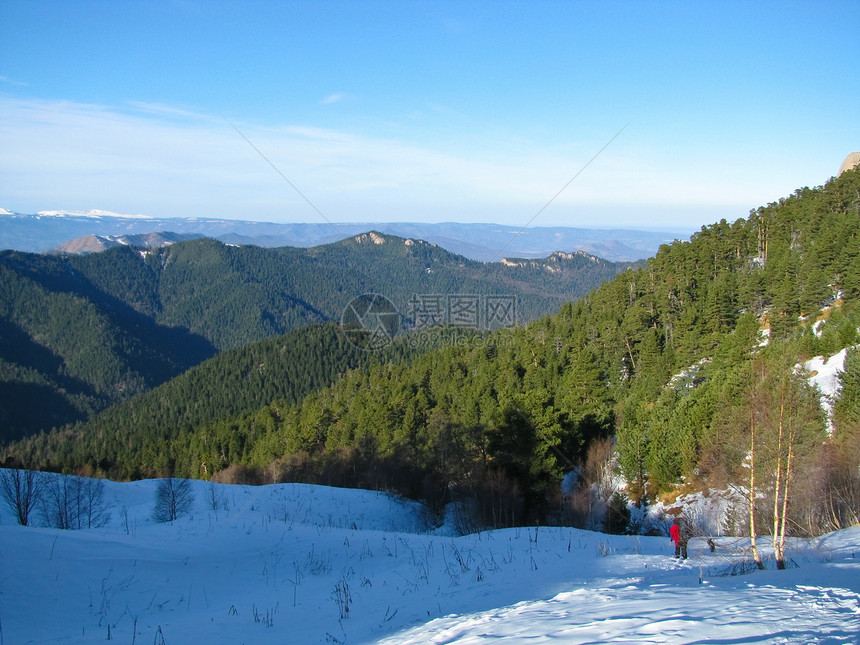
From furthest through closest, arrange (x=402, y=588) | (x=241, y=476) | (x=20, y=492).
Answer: (x=241, y=476) < (x=20, y=492) < (x=402, y=588)

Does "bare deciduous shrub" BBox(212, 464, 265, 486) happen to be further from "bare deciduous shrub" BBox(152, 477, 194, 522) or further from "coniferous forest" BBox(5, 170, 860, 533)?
"bare deciduous shrub" BBox(152, 477, 194, 522)

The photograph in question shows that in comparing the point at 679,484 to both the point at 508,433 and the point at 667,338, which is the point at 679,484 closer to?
the point at 508,433

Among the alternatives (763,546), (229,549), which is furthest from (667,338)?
(229,549)

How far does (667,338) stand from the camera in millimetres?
44531

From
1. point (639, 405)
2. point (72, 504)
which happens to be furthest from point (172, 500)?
point (639, 405)

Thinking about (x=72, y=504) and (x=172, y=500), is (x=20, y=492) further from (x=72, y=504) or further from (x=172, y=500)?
(x=172, y=500)

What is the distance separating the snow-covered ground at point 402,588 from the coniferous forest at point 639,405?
2.81m

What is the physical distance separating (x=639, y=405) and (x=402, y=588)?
81.4 feet

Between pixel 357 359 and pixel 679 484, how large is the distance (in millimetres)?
99083

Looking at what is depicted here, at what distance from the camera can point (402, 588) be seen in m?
9.39

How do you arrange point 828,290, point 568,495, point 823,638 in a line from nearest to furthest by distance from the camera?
point 823,638 < point 568,495 < point 828,290

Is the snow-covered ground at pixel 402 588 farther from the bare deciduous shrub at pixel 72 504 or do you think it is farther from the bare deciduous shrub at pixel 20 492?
the bare deciduous shrub at pixel 20 492

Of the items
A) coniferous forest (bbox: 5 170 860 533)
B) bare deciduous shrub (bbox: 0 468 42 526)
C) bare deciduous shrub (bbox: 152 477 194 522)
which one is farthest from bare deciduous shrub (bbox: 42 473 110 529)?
coniferous forest (bbox: 5 170 860 533)

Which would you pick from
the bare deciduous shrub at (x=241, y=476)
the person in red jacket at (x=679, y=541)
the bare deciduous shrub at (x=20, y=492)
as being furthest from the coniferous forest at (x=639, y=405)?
the bare deciduous shrub at (x=20, y=492)
